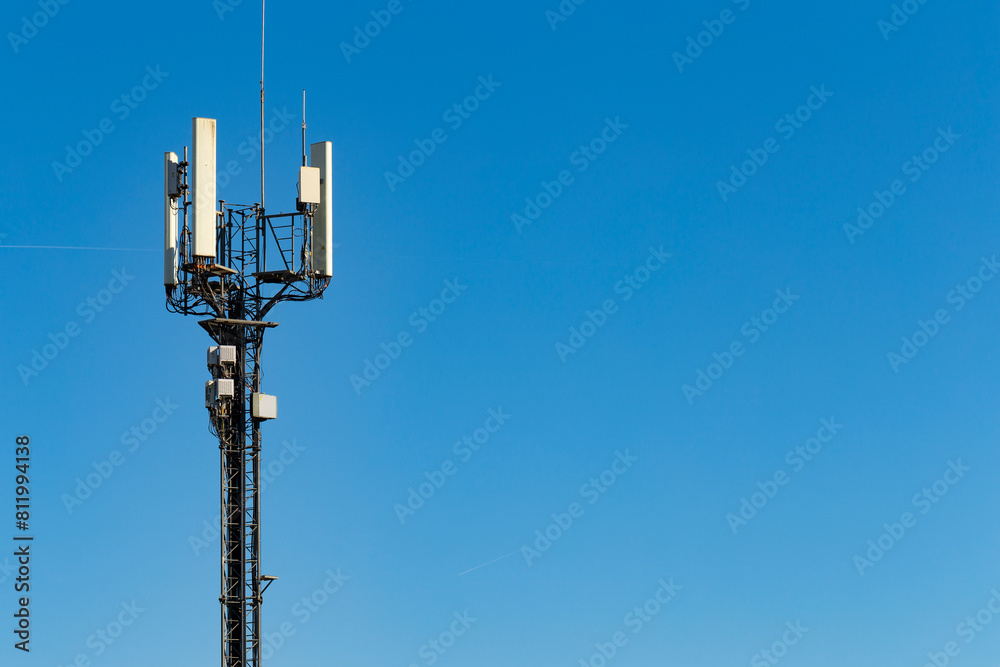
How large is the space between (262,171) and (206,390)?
8.43 meters

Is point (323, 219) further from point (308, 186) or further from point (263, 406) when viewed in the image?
point (263, 406)

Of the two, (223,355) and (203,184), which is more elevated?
(203,184)

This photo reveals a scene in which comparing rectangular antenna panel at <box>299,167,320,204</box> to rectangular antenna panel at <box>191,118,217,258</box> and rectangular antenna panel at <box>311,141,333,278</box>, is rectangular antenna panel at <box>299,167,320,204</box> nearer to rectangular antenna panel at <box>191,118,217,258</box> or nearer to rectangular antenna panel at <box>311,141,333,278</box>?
rectangular antenna panel at <box>311,141,333,278</box>

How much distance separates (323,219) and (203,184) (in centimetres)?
465

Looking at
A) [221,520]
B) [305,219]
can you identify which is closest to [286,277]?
[305,219]

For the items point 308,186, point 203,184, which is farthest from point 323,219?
point 203,184

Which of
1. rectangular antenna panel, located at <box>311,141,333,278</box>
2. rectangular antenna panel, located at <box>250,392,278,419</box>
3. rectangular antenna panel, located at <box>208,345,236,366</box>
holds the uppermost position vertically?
rectangular antenna panel, located at <box>311,141,333,278</box>

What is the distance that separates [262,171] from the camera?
3000 inches

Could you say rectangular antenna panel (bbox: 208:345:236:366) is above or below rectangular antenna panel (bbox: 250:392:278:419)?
above

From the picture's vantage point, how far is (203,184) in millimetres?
74250

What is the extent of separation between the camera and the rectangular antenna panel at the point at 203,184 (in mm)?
74062

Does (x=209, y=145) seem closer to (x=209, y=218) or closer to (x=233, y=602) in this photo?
(x=209, y=218)

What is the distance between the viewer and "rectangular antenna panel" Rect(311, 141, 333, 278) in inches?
2968

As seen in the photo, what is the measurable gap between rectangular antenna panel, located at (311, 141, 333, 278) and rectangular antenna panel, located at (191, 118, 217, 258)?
3.85 meters
